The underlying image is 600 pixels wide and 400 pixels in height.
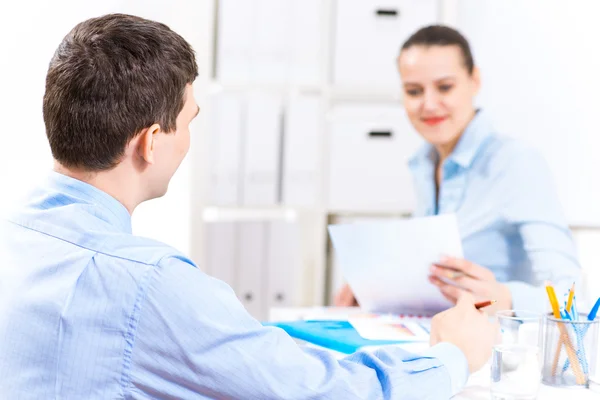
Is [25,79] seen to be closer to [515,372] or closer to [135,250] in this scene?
[135,250]

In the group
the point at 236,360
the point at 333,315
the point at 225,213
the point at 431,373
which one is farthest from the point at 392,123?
the point at 236,360

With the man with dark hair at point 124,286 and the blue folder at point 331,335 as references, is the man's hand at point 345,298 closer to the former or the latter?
the blue folder at point 331,335

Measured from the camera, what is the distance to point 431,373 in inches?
35.8

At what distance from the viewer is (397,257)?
4.47 ft

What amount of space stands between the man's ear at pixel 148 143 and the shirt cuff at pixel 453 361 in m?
0.44

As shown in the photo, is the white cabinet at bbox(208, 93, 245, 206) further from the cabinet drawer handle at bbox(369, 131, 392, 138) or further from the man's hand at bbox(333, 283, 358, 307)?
the man's hand at bbox(333, 283, 358, 307)

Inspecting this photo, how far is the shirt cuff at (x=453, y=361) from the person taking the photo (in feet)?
3.10

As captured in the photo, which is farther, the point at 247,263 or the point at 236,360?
the point at 247,263

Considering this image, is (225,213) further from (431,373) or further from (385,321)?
(431,373)

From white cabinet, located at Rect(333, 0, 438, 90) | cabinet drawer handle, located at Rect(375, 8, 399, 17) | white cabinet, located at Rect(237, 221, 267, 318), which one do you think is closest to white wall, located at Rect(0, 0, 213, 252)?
white cabinet, located at Rect(237, 221, 267, 318)

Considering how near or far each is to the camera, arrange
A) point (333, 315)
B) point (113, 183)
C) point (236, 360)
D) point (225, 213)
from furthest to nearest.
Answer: point (225, 213)
point (333, 315)
point (113, 183)
point (236, 360)

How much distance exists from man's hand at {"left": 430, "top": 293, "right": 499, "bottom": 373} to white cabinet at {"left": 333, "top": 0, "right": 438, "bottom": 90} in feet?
5.43

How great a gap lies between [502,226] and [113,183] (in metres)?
1.09

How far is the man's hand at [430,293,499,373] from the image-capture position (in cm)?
102
